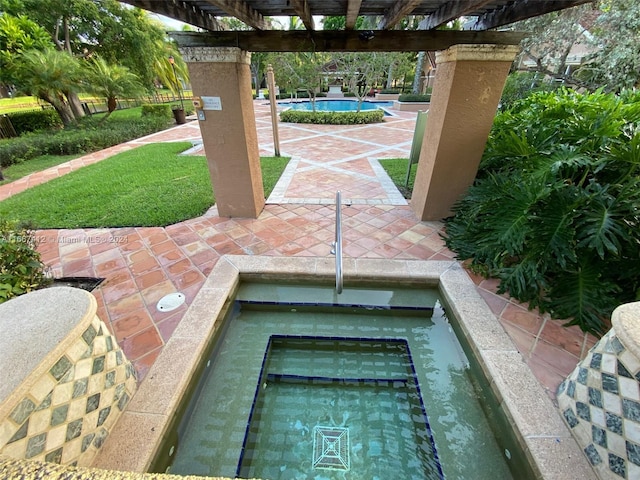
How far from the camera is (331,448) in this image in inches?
71.5

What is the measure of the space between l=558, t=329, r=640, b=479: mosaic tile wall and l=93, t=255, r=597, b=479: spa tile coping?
10cm

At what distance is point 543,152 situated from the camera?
9.32 feet

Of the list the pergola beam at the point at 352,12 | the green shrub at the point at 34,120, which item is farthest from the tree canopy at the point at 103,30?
the pergola beam at the point at 352,12

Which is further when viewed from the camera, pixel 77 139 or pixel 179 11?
pixel 77 139

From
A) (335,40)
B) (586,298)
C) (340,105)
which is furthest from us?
(340,105)

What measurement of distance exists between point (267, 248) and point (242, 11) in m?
2.46

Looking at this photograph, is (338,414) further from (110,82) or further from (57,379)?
(110,82)

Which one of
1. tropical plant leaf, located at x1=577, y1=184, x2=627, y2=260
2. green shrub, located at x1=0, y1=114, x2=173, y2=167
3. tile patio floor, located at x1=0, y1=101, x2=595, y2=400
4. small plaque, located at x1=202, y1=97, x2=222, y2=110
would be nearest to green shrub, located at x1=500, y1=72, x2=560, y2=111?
tile patio floor, located at x1=0, y1=101, x2=595, y2=400

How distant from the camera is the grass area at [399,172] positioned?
532 cm

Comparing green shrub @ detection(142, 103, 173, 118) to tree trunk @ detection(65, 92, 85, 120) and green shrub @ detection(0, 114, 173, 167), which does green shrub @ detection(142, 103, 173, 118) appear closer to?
green shrub @ detection(0, 114, 173, 167)

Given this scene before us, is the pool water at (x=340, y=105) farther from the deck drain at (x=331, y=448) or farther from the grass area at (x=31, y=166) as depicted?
the deck drain at (x=331, y=448)

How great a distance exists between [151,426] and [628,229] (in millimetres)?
3721

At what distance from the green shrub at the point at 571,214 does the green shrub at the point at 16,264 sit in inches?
169

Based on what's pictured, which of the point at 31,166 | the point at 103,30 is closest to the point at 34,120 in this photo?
the point at 103,30
